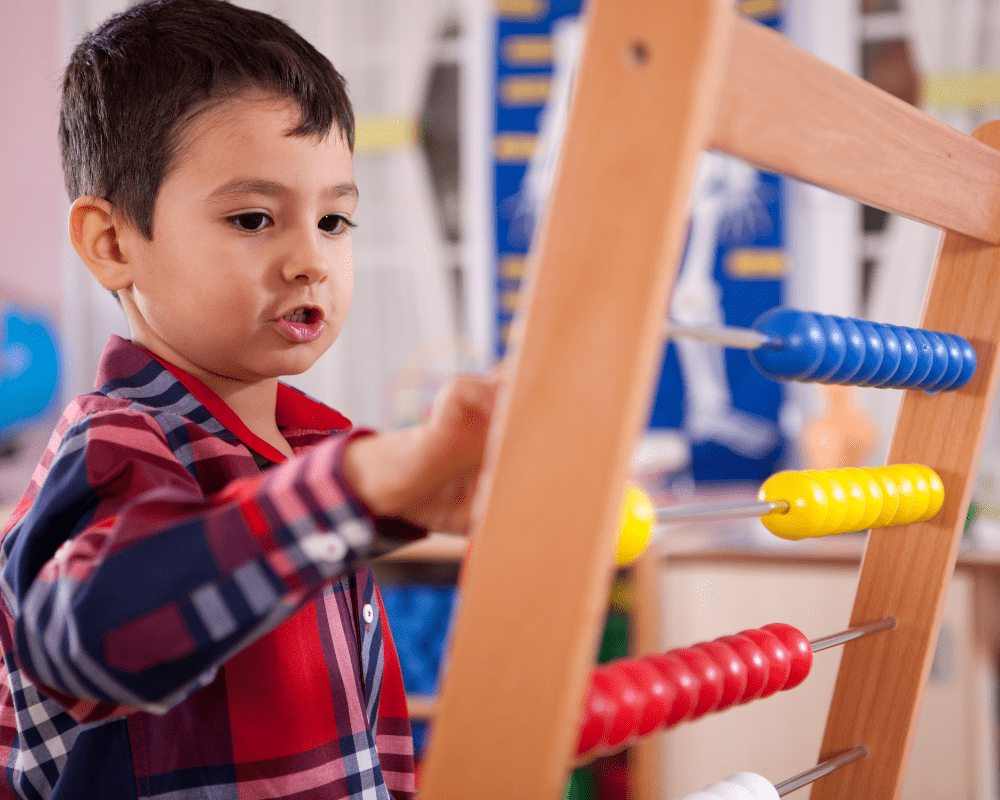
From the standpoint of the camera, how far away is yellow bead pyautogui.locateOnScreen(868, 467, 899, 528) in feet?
2.33

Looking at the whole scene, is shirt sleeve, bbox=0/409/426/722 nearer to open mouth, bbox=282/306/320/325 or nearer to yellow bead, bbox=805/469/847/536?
open mouth, bbox=282/306/320/325

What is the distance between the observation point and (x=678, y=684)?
54cm

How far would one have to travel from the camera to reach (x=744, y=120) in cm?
44

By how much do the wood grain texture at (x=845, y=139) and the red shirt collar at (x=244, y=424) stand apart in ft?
1.25

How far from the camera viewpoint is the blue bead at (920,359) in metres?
0.70

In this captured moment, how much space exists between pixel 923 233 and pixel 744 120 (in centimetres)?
209

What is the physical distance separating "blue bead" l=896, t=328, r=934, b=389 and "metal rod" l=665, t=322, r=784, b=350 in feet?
0.45

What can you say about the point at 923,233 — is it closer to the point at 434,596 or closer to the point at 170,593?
the point at 434,596

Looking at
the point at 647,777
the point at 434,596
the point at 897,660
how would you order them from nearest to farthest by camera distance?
1. the point at 897,660
2. the point at 647,777
3. the point at 434,596

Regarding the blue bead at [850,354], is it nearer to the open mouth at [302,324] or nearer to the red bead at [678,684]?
the red bead at [678,684]

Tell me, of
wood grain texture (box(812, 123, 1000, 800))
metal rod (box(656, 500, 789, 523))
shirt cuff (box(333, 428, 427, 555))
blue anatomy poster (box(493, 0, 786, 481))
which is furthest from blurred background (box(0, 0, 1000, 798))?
shirt cuff (box(333, 428, 427, 555))

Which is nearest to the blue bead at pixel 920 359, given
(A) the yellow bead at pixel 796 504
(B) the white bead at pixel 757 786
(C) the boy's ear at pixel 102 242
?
(A) the yellow bead at pixel 796 504

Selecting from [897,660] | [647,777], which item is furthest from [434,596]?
[897,660]

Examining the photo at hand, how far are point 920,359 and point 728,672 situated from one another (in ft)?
0.95
